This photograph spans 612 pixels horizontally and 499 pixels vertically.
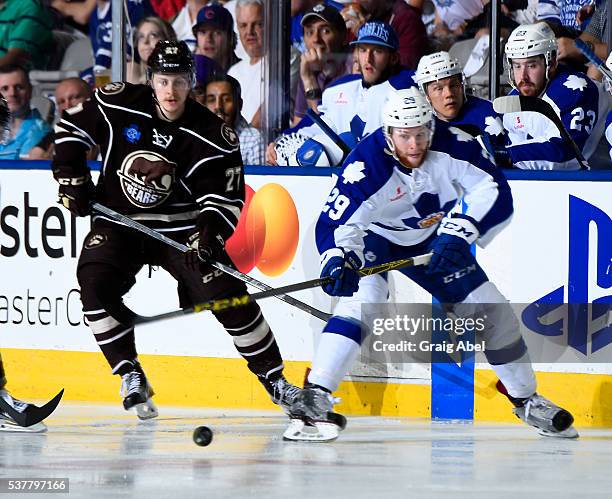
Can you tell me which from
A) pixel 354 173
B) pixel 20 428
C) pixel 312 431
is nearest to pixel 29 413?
pixel 20 428

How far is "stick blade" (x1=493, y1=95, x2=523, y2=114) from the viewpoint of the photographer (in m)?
5.66

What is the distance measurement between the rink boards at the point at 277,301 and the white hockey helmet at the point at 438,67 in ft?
1.69

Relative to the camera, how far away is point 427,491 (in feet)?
13.6

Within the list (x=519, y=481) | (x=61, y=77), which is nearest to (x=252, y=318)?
(x=519, y=481)

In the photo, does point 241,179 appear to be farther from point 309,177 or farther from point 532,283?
point 532,283

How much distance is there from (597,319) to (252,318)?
1201 mm

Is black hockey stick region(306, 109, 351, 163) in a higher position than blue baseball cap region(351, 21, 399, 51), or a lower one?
lower

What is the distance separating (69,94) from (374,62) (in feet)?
5.17

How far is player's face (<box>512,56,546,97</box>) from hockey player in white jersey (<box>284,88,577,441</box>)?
63 cm

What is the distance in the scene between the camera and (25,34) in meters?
7.13

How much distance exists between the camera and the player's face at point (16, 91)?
22.9 feet

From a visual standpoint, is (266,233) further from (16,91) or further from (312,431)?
(16,91)

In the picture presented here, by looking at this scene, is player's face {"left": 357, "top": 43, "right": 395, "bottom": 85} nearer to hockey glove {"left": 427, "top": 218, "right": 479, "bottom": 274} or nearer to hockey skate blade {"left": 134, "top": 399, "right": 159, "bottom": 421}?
hockey glove {"left": 427, "top": 218, "right": 479, "bottom": 274}

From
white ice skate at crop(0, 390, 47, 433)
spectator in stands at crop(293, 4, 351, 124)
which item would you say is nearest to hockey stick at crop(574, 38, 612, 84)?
spectator in stands at crop(293, 4, 351, 124)
